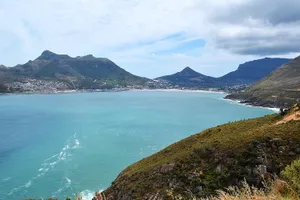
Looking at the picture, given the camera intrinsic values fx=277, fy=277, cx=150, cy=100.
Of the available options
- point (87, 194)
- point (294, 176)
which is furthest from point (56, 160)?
point (294, 176)

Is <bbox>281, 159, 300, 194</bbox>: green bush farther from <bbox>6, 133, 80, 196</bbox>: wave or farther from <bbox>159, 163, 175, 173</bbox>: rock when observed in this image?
<bbox>6, 133, 80, 196</bbox>: wave

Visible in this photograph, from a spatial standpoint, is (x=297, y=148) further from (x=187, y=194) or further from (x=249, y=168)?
(x=187, y=194)

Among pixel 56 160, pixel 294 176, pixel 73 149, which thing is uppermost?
pixel 294 176

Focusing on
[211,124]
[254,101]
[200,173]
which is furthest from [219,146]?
[254,101]

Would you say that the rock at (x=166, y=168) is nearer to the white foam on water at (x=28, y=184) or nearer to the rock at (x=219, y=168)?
the rock at (x=219, y=168)

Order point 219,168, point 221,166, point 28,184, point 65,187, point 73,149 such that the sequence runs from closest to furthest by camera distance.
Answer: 1. point 219,168
2. point 221,166
3. point 65,187
4. point 28,184
5. point 73,149

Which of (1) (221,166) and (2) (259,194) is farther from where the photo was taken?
(1) (221,166)

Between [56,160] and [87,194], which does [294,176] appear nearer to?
[87,194]

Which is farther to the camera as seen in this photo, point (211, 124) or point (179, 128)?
point (211, 124)

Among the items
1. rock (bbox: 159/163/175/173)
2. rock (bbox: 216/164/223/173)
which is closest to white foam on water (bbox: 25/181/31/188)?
rock (bbox: 159/163/175/173)
